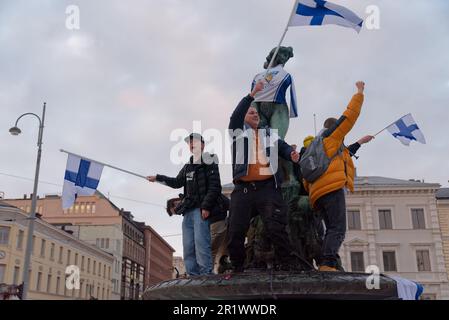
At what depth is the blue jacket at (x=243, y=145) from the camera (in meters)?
4.87

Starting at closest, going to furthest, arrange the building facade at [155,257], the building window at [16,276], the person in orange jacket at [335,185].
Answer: the person in orange jacket at [335,185] → the building window at [16,276] → the building facade at [155,257]

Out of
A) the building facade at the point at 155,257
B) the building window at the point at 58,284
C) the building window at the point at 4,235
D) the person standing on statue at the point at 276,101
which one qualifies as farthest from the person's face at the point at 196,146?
the building facade at the point at 155,257

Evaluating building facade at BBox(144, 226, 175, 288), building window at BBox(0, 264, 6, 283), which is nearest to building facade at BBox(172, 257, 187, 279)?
building facade at BBox(144, 226, 175, 288)

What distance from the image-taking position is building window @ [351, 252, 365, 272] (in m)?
38.8

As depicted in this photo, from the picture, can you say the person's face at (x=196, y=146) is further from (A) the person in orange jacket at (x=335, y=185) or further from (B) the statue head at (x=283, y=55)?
(B) the statue head at (x=283, y=55)

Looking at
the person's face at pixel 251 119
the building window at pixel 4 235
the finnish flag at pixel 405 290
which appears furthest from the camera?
the building window at pixel 4 235

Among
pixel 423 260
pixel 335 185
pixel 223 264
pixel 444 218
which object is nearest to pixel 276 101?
pixel 335 185

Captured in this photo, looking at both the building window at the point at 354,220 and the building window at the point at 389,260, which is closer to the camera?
the building window at the point at 389,260

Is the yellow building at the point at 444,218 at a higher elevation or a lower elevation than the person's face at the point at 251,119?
higher

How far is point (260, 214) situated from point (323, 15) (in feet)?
9.83

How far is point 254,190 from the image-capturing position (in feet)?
16.0

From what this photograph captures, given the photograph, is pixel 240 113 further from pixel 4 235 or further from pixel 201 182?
pixel 4 235

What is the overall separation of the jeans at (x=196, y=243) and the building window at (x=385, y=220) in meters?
37.2

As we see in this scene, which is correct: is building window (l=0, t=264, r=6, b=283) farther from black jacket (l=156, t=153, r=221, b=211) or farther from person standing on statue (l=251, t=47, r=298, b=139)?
black jacket (l=156, t=153, r=221, b=211)
